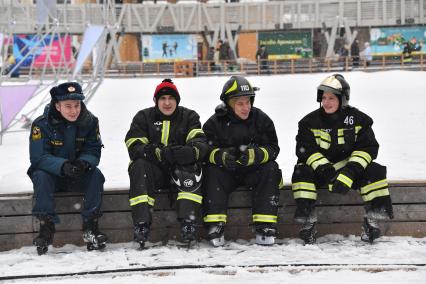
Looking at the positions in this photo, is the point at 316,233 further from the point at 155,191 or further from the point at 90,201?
the point at 90,201

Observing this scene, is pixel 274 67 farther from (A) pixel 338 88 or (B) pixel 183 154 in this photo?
(B) pixel 183 154

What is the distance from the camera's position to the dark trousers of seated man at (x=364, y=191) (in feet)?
16.5

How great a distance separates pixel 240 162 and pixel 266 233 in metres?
0.55

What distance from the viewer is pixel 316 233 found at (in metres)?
5.27

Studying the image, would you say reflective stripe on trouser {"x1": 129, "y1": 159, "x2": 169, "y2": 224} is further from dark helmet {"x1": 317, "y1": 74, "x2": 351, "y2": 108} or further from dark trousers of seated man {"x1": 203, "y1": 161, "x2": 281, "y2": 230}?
dark helmet {"x1": 317, "y1": 74, "x2": 351, "y2": 108}

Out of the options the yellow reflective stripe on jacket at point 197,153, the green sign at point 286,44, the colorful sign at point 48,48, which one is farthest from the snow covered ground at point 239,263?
the green sign at point 286,44

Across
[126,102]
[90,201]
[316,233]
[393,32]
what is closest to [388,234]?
[316,233]

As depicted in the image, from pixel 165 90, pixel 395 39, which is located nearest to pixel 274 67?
pixel 395 39

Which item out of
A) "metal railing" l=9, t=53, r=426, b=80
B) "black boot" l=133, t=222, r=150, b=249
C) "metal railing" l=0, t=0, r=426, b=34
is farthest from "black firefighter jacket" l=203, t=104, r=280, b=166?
"metal railing" l=0, t=0, r=426, b=34

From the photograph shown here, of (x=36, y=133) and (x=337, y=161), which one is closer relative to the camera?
(x=36, y=133)

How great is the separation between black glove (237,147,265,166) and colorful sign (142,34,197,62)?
97.9 ft

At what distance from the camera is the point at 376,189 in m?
5.04

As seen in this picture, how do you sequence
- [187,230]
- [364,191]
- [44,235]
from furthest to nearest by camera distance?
1. [364,191]
2. [187,230]
3. [44,235]

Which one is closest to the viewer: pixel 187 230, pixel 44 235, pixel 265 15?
pixel 44 235
